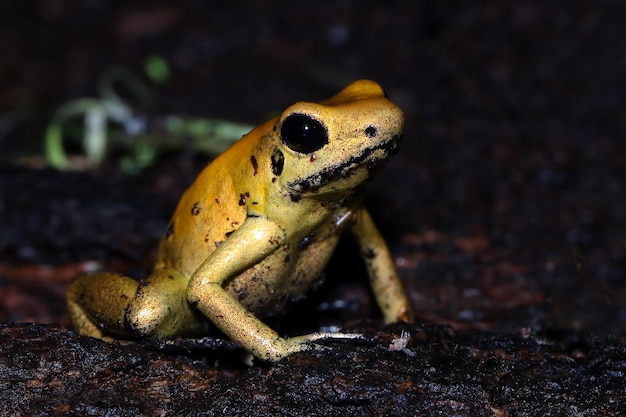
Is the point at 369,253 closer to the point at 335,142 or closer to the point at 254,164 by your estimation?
the point at 254,164

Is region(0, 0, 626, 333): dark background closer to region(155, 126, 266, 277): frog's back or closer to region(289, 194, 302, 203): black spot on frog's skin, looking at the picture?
region(155, 126, 266, 277): frog's back

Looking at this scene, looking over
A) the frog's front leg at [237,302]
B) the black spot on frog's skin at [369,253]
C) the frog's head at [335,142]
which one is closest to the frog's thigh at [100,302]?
the frog's front leg at [237,302]

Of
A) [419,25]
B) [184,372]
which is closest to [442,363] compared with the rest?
[184,372]

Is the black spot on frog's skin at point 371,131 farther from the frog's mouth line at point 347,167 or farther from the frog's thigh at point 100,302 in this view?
the frog's thigh at point 100,302

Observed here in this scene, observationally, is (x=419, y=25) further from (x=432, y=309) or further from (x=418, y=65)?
(x=432, y=309)

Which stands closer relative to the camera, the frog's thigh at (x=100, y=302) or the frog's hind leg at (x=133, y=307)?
the frog's hind leg at (x=133, y=307)
